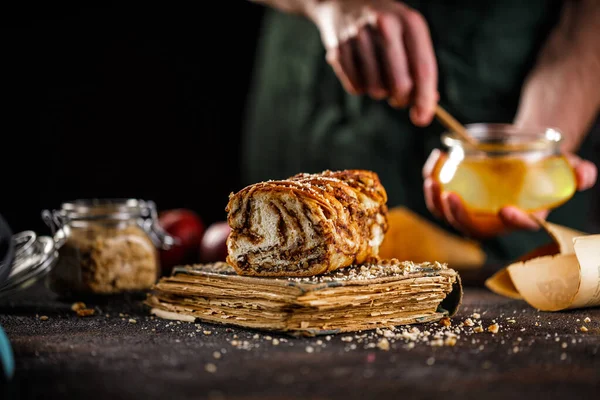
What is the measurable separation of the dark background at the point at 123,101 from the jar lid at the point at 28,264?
2.13 m

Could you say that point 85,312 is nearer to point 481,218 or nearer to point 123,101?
point 481,218

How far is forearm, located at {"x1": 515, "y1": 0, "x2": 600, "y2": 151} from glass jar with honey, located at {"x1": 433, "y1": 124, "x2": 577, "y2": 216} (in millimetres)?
752

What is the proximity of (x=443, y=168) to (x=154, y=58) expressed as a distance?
7.50ft

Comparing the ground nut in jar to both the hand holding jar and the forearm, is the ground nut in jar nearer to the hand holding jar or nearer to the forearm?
the hand holding jar

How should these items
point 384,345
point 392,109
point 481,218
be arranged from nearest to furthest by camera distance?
point 384,345 → point 481,218 → point 392,109

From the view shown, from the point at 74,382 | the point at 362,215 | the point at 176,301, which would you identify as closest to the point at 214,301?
the point at 176,301

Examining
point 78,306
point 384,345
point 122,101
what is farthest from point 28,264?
point 122,101

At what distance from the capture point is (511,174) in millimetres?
1916

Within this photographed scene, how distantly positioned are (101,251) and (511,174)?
105 centimetres

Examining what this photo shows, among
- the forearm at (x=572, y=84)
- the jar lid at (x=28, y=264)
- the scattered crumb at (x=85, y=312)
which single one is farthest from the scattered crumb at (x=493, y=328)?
the forearm at (x=572, y=84)

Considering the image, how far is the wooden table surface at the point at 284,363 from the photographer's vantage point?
0.99 meters

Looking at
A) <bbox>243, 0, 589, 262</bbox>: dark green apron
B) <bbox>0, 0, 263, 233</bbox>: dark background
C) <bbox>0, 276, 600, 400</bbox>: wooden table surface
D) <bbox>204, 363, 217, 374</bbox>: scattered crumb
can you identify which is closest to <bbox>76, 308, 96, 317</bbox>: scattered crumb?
<bbox>0, 276, 600, 400</bbox>: wooden table surface

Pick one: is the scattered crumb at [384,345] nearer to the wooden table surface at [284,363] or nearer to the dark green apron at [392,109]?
the wooden table surface at [284,363]

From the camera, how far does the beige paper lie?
1.54 metres
